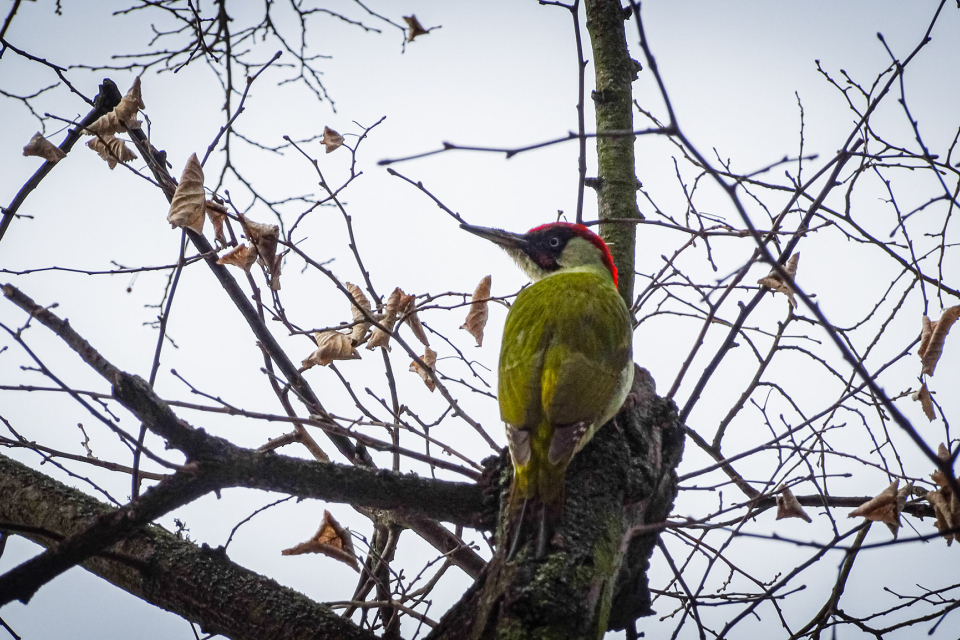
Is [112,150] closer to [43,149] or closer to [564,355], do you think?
[43,149]

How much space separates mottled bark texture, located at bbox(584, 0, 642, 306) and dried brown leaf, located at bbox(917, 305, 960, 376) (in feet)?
4.61

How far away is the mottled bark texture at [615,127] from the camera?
4.12 metres

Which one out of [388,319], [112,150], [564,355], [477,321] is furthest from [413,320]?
[112,150]

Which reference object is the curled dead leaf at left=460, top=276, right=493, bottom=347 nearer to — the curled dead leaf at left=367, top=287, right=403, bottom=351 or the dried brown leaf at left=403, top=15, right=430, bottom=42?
the curled dead leaf at left=367, top=287, right=403, bottom=351

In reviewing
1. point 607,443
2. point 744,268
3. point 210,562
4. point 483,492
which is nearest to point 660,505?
point 607,443

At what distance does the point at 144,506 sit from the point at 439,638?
1.04 meters

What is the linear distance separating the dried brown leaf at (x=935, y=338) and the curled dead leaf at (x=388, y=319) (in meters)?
2.45

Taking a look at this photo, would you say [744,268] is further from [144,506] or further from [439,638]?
[144,506]

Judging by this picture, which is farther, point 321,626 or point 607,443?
point 607,443

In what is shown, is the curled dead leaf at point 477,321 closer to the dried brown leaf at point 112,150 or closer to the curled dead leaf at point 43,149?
the dried brown leaf at point 112,150

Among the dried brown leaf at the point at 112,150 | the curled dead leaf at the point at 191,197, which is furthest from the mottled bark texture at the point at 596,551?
the dried brown leaf at the point at 112,150

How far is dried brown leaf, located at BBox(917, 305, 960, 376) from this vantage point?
11.4 ft

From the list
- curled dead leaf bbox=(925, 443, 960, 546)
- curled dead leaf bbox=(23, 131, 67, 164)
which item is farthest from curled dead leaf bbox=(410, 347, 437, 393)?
curled dead leaf bbox=(925, 443, 960, 546)

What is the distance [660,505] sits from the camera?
304cm
